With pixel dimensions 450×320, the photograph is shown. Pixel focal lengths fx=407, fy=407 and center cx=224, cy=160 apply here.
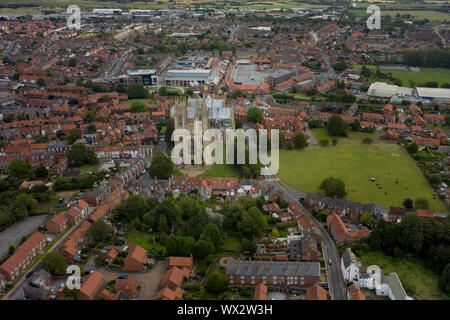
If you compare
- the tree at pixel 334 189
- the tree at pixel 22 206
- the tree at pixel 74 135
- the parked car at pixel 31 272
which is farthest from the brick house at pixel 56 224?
the tree at pixel 334 189

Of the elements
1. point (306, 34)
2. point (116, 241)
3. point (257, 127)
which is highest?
point (306, 34)

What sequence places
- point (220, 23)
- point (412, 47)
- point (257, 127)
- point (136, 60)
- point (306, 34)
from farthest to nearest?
point (220, 23)
point (306, 34)
point (412, 47)
point (136, 60)
point (257, 127)

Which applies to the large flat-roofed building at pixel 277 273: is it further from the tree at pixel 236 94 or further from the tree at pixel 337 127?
the tree at pixel 236 94

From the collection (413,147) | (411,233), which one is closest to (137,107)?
(413,147)

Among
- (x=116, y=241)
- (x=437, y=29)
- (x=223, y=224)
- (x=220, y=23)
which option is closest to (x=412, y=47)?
(x=437, y=29)

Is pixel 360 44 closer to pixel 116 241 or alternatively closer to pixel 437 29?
pixel 437 29

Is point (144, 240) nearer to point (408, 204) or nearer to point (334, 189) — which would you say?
point (334, 189)
